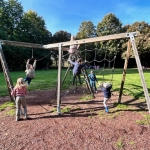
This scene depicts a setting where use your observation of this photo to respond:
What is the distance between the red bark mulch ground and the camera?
3522 millimetres

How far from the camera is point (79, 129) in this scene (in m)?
4.30

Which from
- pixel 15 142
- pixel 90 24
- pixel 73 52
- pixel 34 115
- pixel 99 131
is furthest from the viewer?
pixel 90 24

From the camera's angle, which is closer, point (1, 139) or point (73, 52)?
point (1, 139)

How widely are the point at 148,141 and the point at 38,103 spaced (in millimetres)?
4615

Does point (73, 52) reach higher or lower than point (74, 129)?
higher

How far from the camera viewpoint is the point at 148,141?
Answer: 364 cm

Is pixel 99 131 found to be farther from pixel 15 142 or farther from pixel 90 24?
pixel 90 24

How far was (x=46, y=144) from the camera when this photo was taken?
356 centimetres

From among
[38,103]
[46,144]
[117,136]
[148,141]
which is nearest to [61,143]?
[46,144]

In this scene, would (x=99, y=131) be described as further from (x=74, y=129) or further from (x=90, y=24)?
(x=90, y=24)

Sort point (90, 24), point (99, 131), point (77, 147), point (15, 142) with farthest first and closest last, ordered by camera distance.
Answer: point (90, 24)
point (99, 131)
point (15, 142)
point (77, 147)

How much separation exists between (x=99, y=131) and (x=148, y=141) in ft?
3.74

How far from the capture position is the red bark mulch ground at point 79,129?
3.52 metres

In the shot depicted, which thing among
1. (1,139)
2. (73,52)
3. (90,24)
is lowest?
(1,139)
